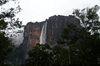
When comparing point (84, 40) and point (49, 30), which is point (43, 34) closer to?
point (49, 30)

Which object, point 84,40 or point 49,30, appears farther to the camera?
point 49,30

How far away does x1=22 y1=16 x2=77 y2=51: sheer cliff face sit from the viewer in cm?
9008

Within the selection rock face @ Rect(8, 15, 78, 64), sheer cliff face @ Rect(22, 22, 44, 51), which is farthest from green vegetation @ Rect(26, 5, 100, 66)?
sheer cliff face @ Rect(22, 22, 44, 51)

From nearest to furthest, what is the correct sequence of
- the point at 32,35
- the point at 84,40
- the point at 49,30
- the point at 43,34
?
the point at 84,40 < the point at 49,30 < the point at 43,34 < the point at 32,35

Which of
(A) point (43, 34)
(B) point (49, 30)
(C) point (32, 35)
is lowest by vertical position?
(C) point (32, 35)

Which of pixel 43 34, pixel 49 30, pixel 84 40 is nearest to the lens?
pixel 84 40

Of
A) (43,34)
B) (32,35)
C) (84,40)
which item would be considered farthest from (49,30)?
(84,40)

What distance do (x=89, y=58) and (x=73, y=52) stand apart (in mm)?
11569

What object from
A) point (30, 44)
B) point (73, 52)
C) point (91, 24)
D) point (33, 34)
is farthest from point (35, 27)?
point (91, 24)

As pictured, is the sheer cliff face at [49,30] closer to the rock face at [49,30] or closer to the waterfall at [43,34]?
the rock face at [49,30]

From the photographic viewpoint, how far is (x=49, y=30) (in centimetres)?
9100

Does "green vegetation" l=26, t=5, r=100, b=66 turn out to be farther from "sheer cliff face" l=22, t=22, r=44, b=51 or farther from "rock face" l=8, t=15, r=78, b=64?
"sheer cliff face" l=22, t=22, r=44, b=51

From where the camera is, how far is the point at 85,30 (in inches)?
903

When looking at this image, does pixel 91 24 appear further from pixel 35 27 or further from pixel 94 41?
pixel 35 27
